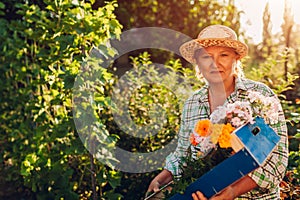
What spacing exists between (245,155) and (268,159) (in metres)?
0.25

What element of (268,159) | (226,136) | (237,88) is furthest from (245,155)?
(237,88)

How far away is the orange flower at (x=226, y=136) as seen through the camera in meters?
2.00

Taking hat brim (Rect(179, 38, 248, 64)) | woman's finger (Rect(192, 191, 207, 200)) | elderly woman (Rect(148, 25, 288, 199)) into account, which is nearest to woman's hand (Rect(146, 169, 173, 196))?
elderly woman (Rect(148, 25, 288, 199))

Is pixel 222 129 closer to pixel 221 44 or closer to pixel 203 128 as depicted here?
pixel 203 128

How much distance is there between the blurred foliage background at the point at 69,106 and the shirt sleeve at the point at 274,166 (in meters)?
0.78

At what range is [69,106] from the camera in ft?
10.6

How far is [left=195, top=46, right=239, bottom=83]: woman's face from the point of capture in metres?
2.30

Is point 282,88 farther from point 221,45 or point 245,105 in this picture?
point 245,105

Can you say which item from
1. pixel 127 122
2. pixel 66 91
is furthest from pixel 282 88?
pixel 66 91

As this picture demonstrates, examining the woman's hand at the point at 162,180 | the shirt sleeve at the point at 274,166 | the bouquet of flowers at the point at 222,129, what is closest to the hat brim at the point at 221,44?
the bouquet of flowers at the point at 222,129

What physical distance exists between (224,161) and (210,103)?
49 cm

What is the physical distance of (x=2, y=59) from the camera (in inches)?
159

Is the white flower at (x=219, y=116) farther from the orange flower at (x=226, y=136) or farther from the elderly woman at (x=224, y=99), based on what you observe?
the elderly woman at (x=224, y=99)

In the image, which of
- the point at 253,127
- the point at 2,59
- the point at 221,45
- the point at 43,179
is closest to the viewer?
the point at 253,127
